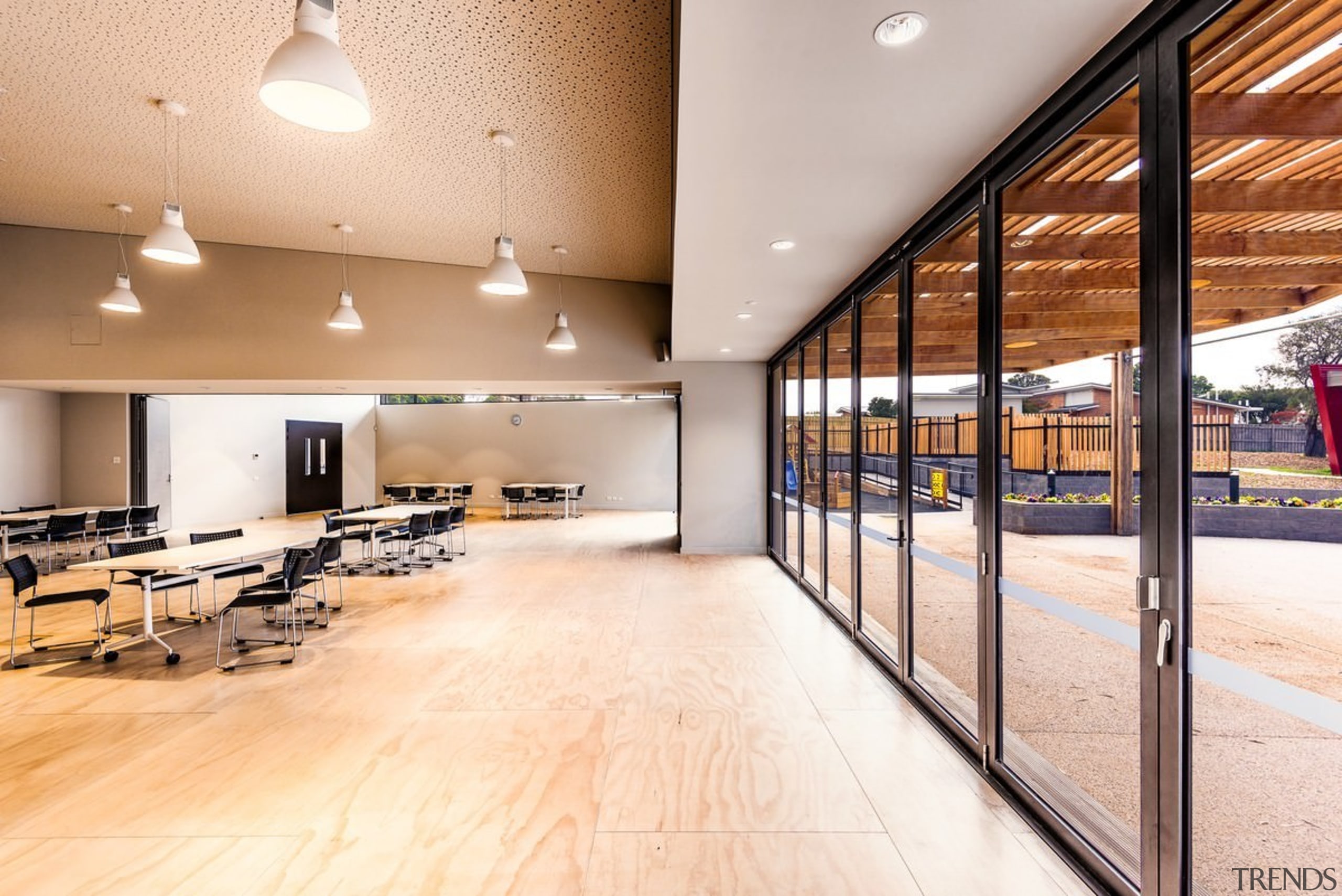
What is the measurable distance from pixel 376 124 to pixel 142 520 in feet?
24.1

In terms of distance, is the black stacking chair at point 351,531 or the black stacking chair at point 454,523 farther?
the black stacking chair at point 454,523

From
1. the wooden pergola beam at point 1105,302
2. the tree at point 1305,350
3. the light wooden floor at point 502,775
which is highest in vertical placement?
the wooden pergola beam at point 1105,302

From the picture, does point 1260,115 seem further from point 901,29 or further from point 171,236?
point 171,236

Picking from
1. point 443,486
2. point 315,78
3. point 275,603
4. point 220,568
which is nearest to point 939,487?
point 315,78

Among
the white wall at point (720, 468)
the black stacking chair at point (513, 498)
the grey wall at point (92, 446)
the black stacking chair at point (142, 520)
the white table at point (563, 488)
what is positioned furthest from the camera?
the black stacking chair at point (513, 498)

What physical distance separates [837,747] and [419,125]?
16.9ft

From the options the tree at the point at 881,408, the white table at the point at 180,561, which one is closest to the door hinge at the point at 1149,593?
the tree at the point at 881,408

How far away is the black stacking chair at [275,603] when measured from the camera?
4.34 metres

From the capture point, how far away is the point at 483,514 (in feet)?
47.6

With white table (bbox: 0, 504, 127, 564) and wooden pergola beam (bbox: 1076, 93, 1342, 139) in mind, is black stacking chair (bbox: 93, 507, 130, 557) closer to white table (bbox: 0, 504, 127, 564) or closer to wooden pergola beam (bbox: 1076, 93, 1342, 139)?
white table (bbox: 0, 504, 127, 564)

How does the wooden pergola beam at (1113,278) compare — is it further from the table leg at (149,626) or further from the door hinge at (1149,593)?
the table leg at (149,626)

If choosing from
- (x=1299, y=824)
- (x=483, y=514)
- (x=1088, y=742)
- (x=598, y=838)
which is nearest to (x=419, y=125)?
(x=598, y=838)

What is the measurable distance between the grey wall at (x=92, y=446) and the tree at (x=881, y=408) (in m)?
11.9

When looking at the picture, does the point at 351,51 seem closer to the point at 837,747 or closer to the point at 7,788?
the point at 7,788
